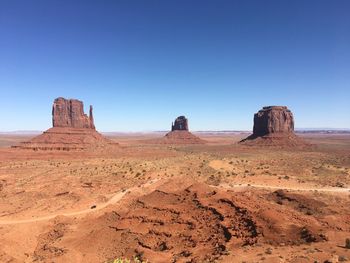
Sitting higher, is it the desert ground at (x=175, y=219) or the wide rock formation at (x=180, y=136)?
the wide rock formation at (x=180, y=136)

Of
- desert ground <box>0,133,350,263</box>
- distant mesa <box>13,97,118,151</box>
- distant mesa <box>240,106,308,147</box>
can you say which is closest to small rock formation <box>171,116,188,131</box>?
distant mesa <box>240,106,308,147</box>

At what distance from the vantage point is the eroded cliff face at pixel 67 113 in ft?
344

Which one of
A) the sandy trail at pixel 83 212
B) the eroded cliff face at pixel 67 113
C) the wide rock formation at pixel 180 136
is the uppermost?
the eroded cliff face at pixel 67 113

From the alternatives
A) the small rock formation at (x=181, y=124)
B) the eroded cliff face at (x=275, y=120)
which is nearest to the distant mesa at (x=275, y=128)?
the eroded cliff face at (x=275, y=120)

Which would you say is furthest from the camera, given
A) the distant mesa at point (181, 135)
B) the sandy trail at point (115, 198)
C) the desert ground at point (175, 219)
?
the distant mesa at point (181, 135)

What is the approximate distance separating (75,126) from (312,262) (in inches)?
4032

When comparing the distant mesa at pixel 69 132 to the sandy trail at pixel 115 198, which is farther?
the distant mesa at pixel 69 132

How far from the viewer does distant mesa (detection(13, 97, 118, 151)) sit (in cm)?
9306

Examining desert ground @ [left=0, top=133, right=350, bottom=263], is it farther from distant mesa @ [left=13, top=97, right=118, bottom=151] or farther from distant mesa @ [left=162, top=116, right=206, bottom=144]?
distant mesa @ [left=162, top=116, right=206, bottom=144]

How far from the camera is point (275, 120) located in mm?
116062

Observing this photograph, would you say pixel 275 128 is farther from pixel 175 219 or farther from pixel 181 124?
pixel 175 219

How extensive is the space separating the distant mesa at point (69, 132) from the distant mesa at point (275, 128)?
5877 cm

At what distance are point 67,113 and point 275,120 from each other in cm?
8003

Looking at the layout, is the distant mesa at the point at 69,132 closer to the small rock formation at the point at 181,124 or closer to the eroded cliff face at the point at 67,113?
the eroded cliff face at the point at 67,113
